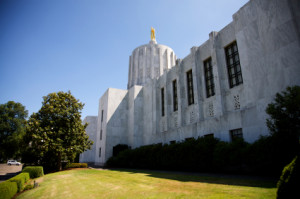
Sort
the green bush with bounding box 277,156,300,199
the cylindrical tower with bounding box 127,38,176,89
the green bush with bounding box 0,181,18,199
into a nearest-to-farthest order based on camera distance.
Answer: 1. the green bush with bounding box 277,156,300,199
2. the green bush with bounding box 0,181,18,199
3. the cylindrical tower with bounding box 127,38,176,89

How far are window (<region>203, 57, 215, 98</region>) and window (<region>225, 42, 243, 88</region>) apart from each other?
7.22 feet

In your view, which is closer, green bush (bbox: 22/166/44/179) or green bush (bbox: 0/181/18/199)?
green bush (bbox: 0/181/18/199)

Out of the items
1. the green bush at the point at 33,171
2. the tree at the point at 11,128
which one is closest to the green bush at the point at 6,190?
the green bush at the point at 33,171

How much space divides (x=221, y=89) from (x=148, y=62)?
25.1m

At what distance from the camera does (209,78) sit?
2025 centimetres

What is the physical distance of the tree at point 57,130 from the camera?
811 inches

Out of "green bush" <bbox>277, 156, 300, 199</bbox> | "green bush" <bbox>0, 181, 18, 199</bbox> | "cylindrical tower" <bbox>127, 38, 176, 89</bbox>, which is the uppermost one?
"cylindrical tower" <bbox>127, 38, 176, 89</bbox>

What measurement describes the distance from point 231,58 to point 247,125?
724 cm

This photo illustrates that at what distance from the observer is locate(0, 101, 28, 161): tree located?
1713 inches

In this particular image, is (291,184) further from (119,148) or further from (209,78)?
(119,148)

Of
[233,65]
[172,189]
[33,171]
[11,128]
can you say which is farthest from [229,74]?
[11,128]

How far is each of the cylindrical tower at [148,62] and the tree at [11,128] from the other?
2907 centimetres

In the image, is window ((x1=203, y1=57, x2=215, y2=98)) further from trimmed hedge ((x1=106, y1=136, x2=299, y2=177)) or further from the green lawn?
the green lawn

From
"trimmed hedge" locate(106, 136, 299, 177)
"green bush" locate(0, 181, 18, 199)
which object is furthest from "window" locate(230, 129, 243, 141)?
"green bush" locate(0, 181, 18, 199)
